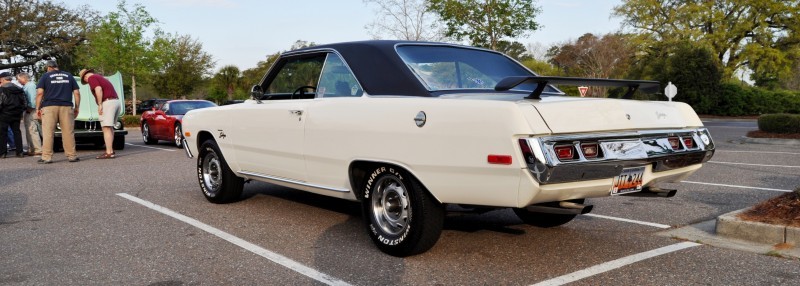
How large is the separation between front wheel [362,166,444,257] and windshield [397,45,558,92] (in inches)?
26.2

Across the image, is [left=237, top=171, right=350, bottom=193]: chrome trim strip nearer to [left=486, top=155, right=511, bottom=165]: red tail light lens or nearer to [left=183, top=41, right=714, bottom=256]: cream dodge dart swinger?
[left=183, top=41, right=714, bottom=256]: cream dodge dart swinger

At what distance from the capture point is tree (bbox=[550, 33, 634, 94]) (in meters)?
46.2

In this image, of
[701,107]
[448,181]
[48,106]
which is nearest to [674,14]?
[701,107]

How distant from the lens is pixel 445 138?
363 centimetres

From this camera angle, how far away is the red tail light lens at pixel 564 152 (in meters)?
3.38

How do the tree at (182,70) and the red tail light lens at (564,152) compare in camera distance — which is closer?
the red tail light lens at (564,152)

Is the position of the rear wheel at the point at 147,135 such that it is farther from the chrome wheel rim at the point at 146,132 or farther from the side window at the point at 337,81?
the side window at the point at 337,81

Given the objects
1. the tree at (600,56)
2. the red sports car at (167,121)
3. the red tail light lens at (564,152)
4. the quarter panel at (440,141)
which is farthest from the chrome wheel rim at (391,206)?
the tree at (600,56)

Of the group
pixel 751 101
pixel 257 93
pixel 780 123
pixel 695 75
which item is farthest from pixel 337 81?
pixel 751 101

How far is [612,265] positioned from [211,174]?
4054 millimetres

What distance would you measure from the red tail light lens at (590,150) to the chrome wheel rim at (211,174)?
3864 mm

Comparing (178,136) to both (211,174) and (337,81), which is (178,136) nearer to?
(211,174)

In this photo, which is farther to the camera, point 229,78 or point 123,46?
point 229,78

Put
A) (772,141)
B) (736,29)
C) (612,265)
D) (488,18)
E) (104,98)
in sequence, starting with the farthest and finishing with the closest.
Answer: (736,29) → (488,18) → (772,141) → (104,98) → (612,265)
